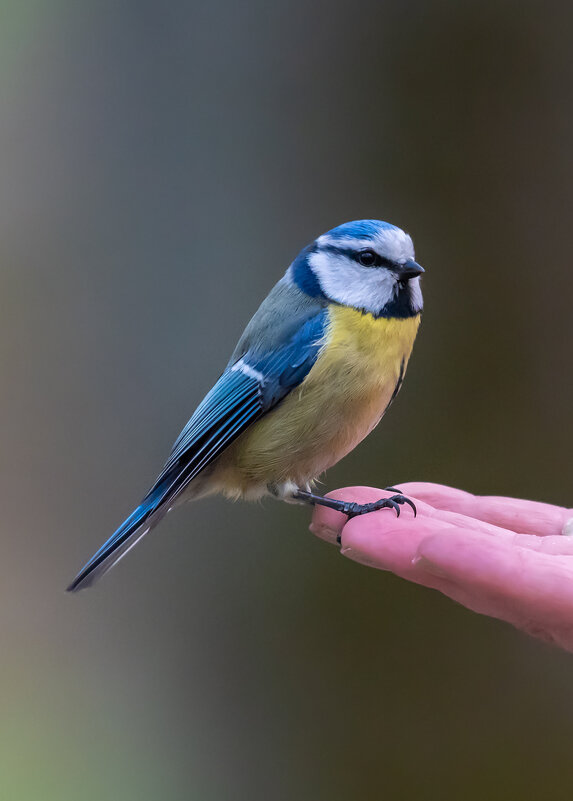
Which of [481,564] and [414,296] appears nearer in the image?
[481,564]

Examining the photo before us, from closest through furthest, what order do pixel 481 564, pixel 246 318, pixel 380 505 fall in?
pixel 481 564
pixel 380 505
pixel 246 318

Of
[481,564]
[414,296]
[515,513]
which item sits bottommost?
[515,513]

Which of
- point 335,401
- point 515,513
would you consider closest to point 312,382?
point 335,401

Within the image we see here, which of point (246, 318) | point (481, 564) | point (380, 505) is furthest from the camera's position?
point (246, 318)

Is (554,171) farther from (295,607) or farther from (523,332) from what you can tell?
(295,607)

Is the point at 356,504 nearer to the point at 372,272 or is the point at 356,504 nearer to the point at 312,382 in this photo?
the point at 312,382

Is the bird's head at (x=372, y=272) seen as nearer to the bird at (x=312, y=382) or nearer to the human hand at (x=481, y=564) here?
the bird at (x=312, y=382)

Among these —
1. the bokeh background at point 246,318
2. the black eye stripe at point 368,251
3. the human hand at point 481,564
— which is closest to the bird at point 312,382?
the black eye stripe at point 368,251

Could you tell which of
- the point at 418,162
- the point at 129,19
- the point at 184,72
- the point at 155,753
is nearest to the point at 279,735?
the point at 155,753
